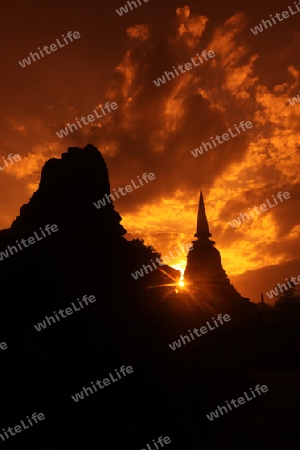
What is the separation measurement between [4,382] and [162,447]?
18.1ft

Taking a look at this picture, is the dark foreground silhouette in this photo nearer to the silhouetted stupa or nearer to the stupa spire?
the silhouetted stupa

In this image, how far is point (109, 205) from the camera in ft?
48.0

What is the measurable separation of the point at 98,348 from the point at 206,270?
23.3m

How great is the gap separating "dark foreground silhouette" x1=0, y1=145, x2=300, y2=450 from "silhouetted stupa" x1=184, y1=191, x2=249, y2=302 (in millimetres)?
15764

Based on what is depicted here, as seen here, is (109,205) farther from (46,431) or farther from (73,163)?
(46,431)

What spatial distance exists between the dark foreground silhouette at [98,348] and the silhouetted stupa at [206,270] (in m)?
15.8

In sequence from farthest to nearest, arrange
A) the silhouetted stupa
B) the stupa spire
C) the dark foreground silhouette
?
the stupa spire, the silhouetted stupa, the dark foreground silhouette

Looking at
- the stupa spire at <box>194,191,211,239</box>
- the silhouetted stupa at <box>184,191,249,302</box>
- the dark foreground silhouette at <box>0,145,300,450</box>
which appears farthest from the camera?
the stupa spire at <box>194,191,211,239</box>

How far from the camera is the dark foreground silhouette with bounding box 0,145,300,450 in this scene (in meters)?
10.9

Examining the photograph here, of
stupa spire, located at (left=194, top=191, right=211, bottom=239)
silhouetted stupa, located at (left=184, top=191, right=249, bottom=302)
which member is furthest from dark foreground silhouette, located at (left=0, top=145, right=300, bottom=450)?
stupa spire, located at (left=194, top=191, right=211, bottom=239)

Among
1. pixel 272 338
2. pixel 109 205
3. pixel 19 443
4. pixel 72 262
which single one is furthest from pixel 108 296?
pixel 272 338

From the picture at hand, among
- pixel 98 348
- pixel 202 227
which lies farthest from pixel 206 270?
pixel 98 348

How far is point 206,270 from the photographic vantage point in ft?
111

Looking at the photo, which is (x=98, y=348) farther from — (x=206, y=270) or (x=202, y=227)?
(x=202, y=227)
